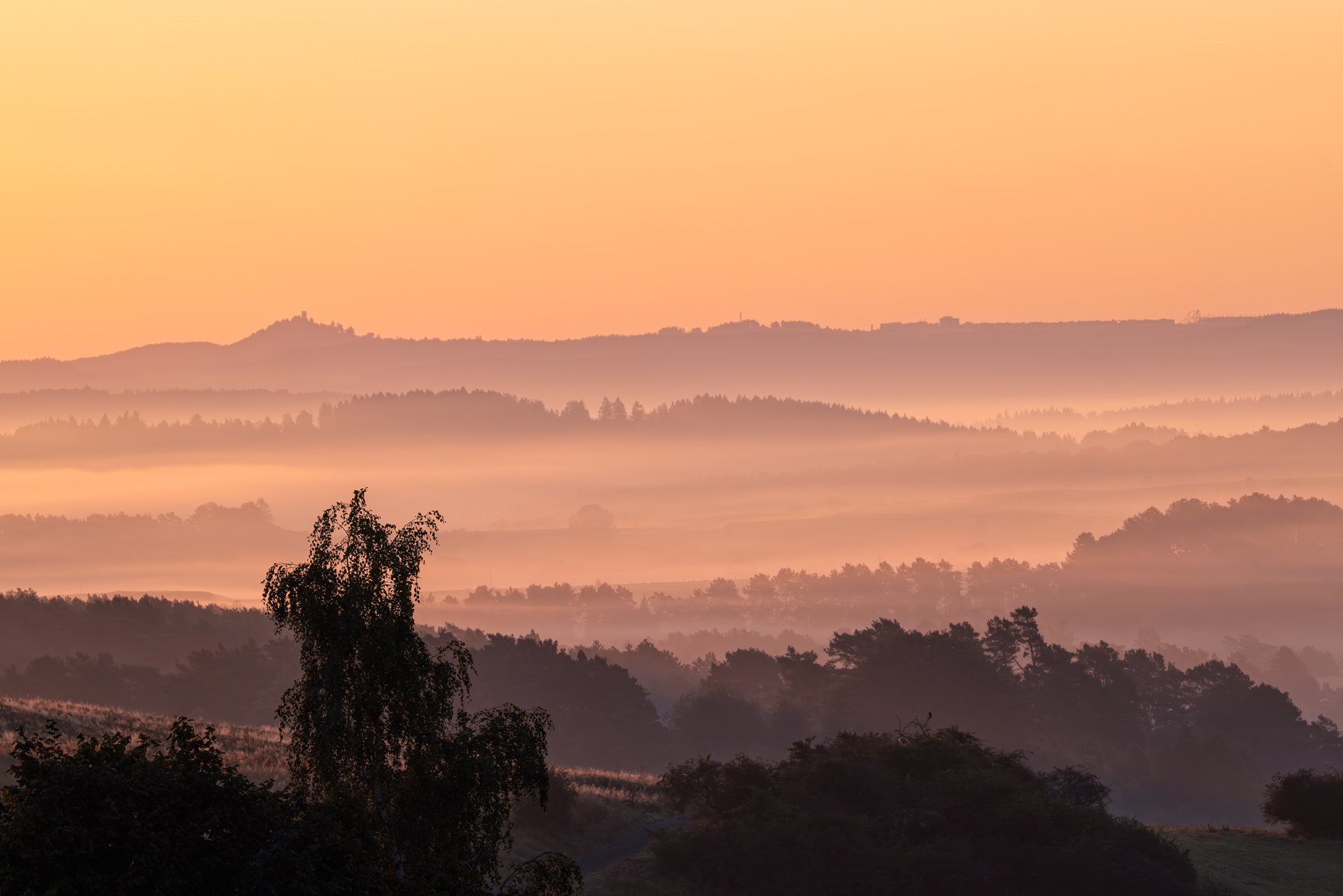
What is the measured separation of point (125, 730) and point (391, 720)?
43467 mm

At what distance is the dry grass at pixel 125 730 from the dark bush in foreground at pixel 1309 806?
5416cm

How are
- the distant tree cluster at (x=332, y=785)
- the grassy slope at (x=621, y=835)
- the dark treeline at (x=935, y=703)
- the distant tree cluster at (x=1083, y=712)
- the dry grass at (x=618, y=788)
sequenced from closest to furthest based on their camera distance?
the distant tree cluster at (x=332, y=785)
the grassy slope at (x=621, y=835)
the dry grass at (x=618, y=788)
the distant tree cluster at (x=1083, y=712)
the dark treeline at (x=935, y=703)

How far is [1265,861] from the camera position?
61.8m

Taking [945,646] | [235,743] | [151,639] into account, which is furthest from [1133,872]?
[151,639]

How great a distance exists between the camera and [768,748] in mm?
137625

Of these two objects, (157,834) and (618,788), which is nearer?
(157,834)

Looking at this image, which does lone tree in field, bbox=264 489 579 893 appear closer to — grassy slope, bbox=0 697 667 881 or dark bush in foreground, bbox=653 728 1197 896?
dark bush in foreground, bbox=653 728 1197 896

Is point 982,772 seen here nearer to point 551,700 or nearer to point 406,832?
point 406,832

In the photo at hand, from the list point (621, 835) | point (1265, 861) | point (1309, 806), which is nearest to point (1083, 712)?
point (1309, 806)

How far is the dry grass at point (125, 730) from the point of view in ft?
196

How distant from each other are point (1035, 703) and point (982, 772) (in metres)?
68.5

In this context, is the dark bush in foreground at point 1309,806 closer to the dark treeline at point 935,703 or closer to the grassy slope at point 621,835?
the grassy slope at point 621,835

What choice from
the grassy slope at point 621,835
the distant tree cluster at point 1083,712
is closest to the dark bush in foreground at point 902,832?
the grassy slope at point 621,835

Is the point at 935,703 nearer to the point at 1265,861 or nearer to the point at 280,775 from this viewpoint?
the point at 1265,861
